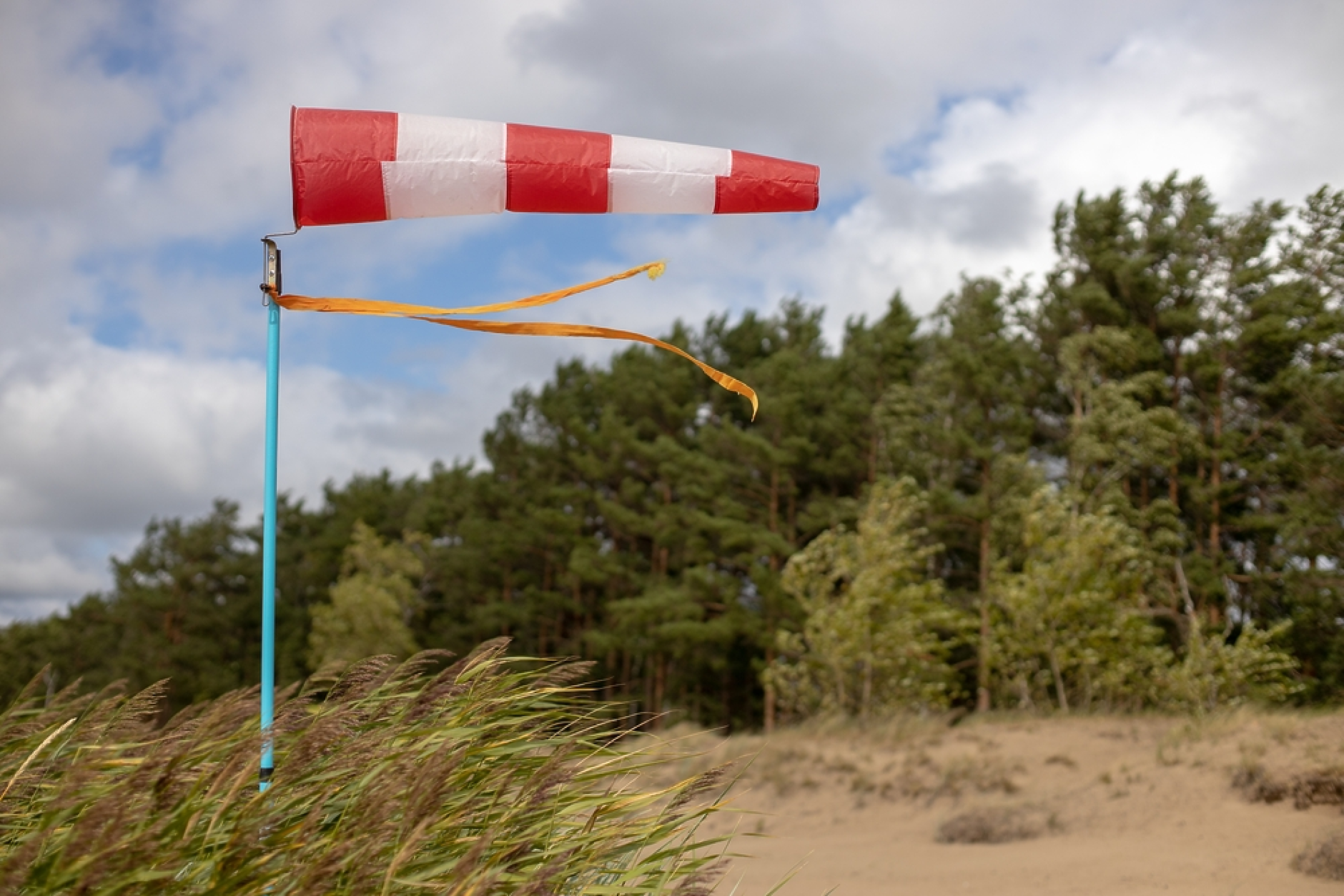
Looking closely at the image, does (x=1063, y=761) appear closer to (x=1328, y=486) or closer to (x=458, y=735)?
(x=1328, y=486)

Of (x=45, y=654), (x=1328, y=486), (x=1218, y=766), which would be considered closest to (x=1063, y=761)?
(x=1218, y=766)

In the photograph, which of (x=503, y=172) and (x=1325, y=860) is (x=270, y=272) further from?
(x=1325, y=860)

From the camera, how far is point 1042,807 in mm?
10938

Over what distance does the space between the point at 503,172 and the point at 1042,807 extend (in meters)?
9.58

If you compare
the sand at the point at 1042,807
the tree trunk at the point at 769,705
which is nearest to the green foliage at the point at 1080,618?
the sand at the point at 1042,807

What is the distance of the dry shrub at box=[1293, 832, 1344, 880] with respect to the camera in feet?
22.9

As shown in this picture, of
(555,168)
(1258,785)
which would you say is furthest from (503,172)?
(1258,785)

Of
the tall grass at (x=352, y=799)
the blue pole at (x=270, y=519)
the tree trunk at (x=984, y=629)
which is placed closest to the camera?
the tall grass at (x=352, y=799)

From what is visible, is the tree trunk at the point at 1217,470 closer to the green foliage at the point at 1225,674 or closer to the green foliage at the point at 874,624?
the green foliage at the point at 1225,674

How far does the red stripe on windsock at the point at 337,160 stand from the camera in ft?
13.2

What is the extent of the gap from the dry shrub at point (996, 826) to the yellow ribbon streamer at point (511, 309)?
7.76 metres

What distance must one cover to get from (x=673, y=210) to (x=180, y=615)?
45.1 m

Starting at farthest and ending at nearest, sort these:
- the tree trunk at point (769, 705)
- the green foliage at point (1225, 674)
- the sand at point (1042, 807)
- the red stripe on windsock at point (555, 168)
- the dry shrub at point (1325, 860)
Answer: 1. the tree trunk at point (769, 705)
2. the green foliage at point (1225, 674)
3. the sand at point (1042, 807)
4. the dry shrub at point (1325, 860)
5. the red stripe on windsock at point (555, 168)

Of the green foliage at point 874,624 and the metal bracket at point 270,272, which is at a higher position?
the metal bracket at point 270,272
